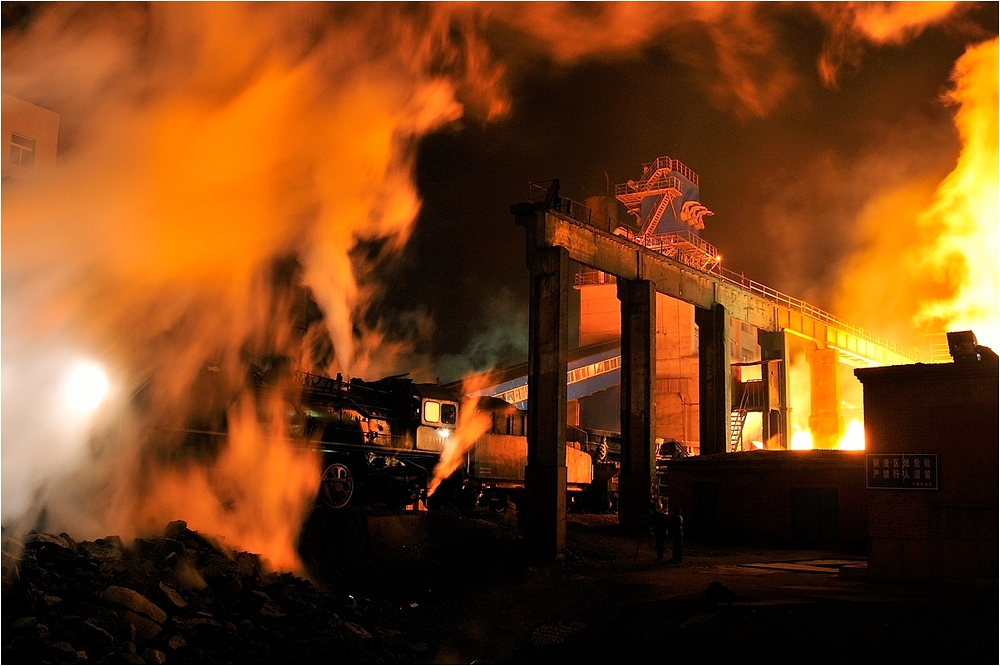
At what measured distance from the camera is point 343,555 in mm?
16516

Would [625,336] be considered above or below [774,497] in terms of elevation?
above

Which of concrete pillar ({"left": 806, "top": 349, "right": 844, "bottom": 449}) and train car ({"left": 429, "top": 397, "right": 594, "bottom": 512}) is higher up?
concrete pillar ({"left": 806, "top": 349, "right": 844, "bottom": 449})

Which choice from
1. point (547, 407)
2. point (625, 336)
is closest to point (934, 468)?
point (547, 407)

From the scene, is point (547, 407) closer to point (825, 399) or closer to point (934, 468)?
point (934, 468)

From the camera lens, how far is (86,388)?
1446cm

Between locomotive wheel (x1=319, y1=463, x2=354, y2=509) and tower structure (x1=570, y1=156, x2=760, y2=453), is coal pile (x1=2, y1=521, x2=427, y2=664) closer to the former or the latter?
locomotive wheel (x1=319, y1=463, x2=354, y2=509)

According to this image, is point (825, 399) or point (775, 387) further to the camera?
point (825, 399)

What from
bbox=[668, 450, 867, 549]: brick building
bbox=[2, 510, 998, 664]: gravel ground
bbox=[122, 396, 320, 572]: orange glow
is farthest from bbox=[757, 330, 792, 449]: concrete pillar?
bbox=[122, 396, 320, 572]: orange glow

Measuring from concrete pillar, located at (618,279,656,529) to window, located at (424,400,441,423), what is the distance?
5.42 m

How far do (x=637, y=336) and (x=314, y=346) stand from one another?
9133mm

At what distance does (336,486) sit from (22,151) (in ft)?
59.5

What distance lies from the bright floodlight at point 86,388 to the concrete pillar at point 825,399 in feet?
99.3

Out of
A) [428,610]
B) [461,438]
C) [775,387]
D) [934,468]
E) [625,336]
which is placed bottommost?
[428,610]

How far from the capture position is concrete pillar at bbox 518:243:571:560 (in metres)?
19.3
